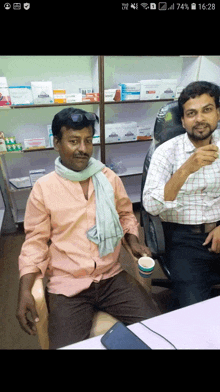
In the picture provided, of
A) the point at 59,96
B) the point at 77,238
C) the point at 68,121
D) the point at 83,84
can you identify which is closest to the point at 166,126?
the point at 68,121

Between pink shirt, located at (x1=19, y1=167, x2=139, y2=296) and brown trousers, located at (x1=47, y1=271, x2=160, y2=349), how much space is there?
1.5 inches

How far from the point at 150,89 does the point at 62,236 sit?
5.74 ft

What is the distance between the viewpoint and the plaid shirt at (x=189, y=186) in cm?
123

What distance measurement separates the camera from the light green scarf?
1.04 meters

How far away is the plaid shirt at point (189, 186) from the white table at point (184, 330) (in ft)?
2.05

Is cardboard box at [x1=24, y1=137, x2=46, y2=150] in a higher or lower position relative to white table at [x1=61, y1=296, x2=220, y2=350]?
higher

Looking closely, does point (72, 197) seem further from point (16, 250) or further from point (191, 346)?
point (16, 250)

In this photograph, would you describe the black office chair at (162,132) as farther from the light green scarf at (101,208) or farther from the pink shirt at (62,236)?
the pink shirt at (62,236)

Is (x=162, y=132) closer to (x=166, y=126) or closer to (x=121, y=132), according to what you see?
(x=166, y=126)
